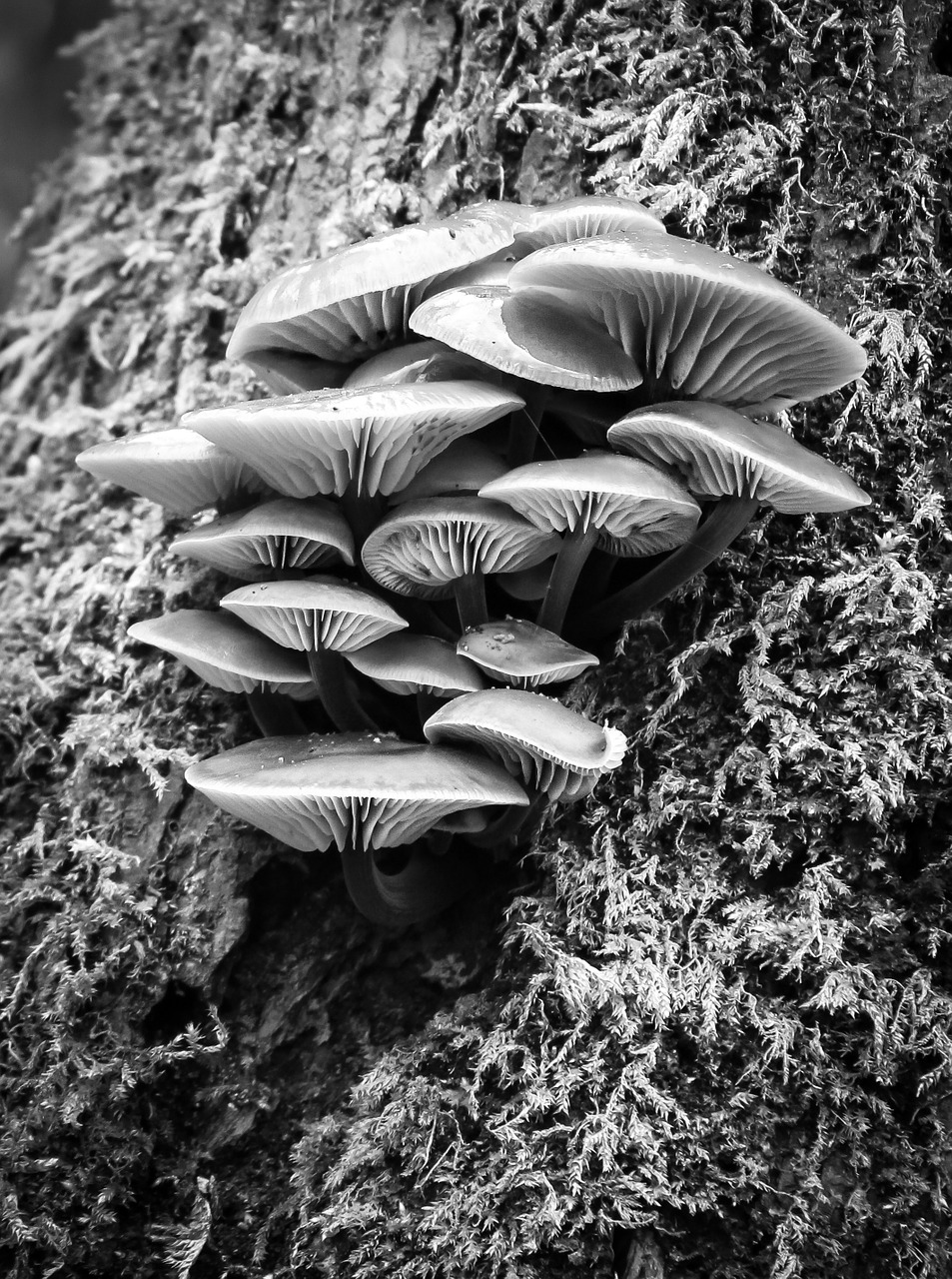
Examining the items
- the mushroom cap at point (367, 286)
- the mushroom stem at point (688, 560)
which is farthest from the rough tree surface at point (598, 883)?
the mushroom cap at point (367, 286)

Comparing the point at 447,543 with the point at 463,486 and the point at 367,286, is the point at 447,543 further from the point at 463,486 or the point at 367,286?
the point at 367,286

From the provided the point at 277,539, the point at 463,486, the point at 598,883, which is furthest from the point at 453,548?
the point at 598,883

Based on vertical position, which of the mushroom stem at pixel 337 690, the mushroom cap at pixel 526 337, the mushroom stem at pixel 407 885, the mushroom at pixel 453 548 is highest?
the mushroom cap at pixel 526 337

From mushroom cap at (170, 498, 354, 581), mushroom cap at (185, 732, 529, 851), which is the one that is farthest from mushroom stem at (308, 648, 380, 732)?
mushroom cap at (170, 498, 354, 581)

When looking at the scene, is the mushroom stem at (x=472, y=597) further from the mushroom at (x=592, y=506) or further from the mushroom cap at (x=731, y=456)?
the mushroom cap at (x=731, y=456)

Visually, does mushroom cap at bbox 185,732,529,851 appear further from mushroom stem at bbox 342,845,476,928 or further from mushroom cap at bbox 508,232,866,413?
mushroom cap at bbox 508,232,866,413

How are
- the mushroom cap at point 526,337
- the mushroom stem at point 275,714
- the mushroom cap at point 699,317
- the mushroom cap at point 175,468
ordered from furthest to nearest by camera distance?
the mushroom stem at point 275,714 < the mushroom cap at point 175,468 < the mushroom cap at point 526,337 < the mushroom cap at point 699,317
